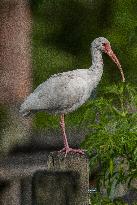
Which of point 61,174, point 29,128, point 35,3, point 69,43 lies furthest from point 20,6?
point 69,43

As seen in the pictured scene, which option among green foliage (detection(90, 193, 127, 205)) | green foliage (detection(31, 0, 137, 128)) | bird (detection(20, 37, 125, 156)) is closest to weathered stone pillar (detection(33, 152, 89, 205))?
bird (detection(20, 37, 125, 156))

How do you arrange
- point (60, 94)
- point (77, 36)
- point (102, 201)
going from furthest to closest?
point (77, 36) < point (102, 201) < point (60, 94)

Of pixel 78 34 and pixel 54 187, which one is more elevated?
pixel 78 34

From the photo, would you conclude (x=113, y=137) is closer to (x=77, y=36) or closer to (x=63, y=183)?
(x=63, y=183)

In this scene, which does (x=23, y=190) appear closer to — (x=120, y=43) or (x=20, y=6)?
(x=20, y=6)

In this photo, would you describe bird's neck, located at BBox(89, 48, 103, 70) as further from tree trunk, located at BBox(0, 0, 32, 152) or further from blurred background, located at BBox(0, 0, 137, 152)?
blurred background, located at BBox(0, 0, 137, 152)

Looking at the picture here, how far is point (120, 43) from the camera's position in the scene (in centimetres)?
1324

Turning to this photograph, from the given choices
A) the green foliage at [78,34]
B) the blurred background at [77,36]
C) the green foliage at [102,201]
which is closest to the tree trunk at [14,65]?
the blurred background at [77,36]

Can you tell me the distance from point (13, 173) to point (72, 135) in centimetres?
298

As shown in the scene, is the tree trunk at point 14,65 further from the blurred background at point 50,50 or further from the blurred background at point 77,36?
the blurred background at point 77,36

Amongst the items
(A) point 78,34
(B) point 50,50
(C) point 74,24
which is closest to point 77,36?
(A) point 78,34

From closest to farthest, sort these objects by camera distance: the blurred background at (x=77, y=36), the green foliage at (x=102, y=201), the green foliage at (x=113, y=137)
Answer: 1. the green foliage at (x=113, y=137)
2. the green foliage at (x=102, y=201)
3. the blurred background at (x=77, y=36)

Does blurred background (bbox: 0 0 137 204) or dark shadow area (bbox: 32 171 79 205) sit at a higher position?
Answer: blurred background (bbox: 0 0 137 204)

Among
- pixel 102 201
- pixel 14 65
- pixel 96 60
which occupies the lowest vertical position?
pixel 102 201
